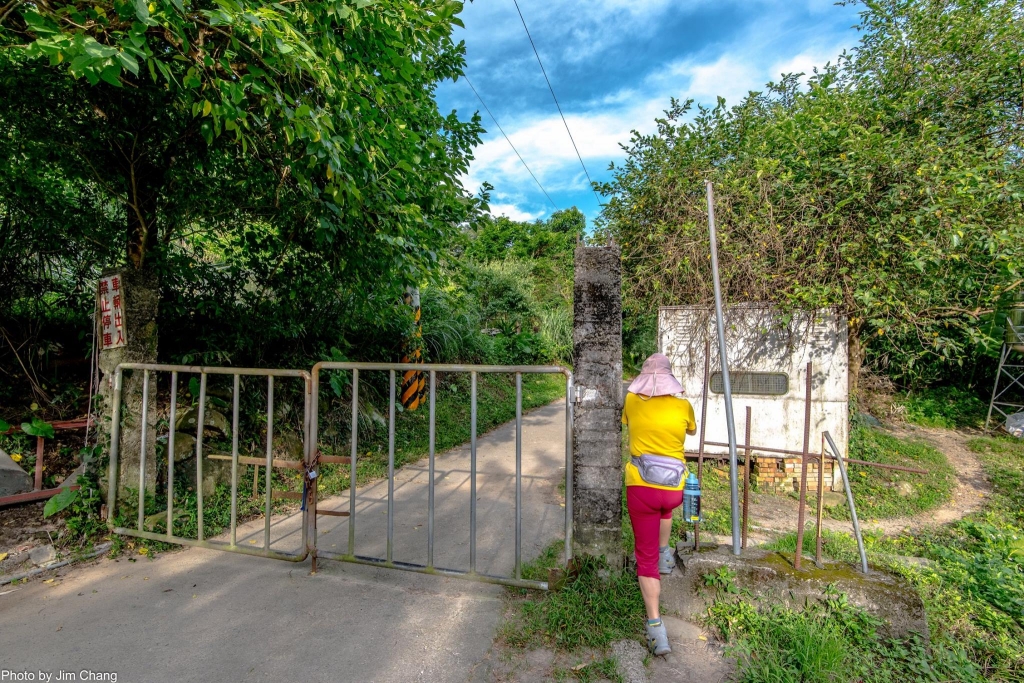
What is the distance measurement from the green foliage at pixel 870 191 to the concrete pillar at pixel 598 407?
4161 millimetres

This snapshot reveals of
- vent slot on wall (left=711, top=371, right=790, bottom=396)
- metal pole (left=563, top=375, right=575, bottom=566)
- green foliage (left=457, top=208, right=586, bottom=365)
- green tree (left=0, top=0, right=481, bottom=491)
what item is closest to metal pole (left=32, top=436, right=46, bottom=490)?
green tree (left=0, top=0, right=481, bottom=491)

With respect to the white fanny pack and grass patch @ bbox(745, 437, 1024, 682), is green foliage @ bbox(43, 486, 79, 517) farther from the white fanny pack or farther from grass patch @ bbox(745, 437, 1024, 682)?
grass patch @ bbox(745, 437, 1024, 682)

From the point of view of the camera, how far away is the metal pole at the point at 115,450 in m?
3.84

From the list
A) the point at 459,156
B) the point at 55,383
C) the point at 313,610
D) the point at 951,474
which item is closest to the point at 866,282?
the point at 951,474

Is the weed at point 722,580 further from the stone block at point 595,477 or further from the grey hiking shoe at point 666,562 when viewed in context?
the stone block at point 595,477

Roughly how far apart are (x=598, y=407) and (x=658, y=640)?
1.28 metres

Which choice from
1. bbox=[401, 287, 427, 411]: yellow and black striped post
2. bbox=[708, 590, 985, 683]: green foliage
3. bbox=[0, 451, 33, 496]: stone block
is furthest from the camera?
bbox=[401, 287, 427, 411]: yellow and black striped post

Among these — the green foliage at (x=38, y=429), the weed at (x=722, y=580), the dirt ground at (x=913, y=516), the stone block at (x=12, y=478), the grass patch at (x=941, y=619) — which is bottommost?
the dirt ground at (x=913, y=516)

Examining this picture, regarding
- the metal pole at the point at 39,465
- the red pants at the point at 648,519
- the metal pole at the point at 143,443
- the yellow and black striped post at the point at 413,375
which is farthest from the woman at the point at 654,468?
the yellow and black striped post at the point at 413,375

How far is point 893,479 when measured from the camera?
6430 millimetres

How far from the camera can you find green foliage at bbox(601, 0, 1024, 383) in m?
5.77

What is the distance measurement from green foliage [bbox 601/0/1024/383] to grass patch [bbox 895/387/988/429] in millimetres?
2217

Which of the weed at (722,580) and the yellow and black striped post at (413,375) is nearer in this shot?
the weed at (722,580)

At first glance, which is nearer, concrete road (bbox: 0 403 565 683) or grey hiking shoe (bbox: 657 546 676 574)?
concrete road (bbox: 0 403 565 683)
